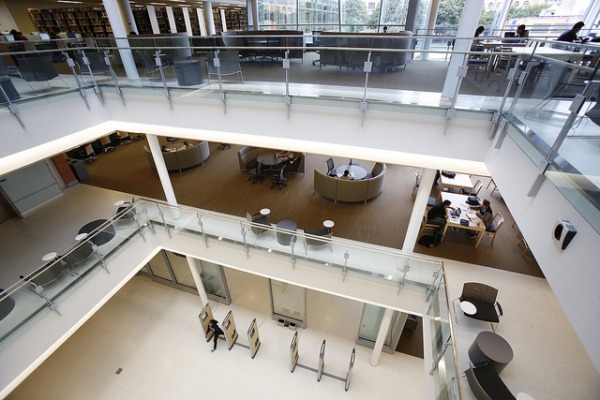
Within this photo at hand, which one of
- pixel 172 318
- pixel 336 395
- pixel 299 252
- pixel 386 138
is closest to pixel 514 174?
pixel 386 138

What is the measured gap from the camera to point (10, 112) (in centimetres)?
481

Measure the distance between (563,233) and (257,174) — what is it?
8.88 metres

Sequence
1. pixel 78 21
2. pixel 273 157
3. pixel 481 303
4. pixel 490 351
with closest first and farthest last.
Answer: pixel 490 351, pixel 481 303, pixel 273 157, pixel 78 21

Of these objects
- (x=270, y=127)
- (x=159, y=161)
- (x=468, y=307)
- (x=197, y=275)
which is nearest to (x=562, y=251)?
(x=468, y=307)

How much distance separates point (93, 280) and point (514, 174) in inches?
292

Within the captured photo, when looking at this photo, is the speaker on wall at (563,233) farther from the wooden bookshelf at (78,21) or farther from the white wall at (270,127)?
the wooden bookshelf at (78,21)

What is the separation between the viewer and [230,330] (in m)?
7.86

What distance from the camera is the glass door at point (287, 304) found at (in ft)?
26.9

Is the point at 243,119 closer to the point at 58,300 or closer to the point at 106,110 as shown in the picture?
the point at 106,110

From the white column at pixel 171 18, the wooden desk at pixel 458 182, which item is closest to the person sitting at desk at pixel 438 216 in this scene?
the wooden desk at pixel 458 182

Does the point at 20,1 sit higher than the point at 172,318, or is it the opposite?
the point at 20,1

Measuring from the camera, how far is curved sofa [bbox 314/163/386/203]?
864 centimetres

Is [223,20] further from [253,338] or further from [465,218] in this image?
[253,338]

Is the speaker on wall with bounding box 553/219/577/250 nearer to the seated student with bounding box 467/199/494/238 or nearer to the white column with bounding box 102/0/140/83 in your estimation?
the seated student with bounding box 467/199/494/238
